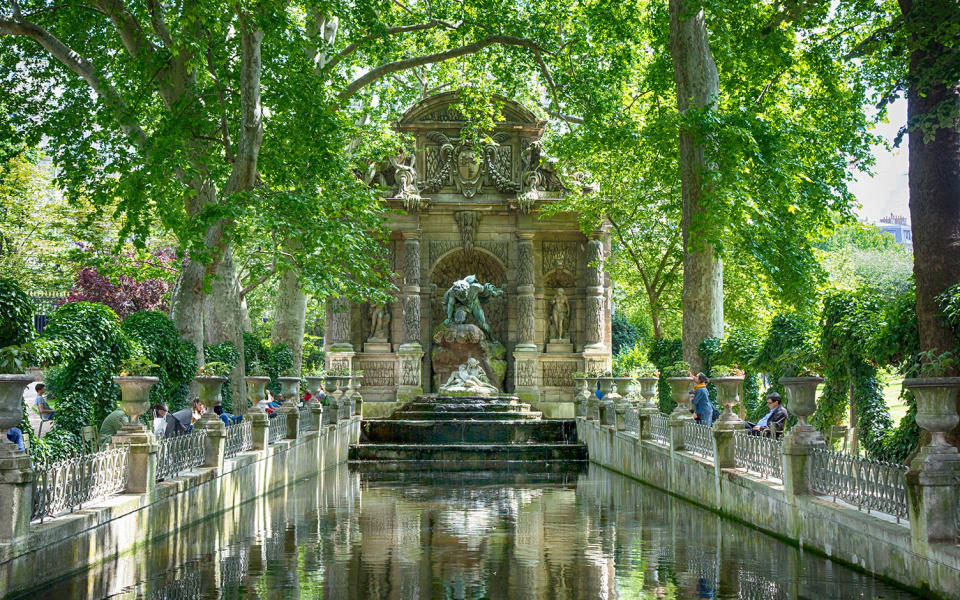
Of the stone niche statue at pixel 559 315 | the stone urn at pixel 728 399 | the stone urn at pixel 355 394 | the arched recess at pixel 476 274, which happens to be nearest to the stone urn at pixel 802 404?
the stone urn at pixel 728 399

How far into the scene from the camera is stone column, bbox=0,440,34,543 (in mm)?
7387

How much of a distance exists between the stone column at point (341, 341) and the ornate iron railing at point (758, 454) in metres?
17.3

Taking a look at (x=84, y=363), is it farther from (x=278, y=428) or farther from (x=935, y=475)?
(x=935, y=475)

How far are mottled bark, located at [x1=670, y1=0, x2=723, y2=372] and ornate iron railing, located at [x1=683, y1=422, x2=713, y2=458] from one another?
193 inches

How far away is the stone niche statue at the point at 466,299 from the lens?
2805 cm

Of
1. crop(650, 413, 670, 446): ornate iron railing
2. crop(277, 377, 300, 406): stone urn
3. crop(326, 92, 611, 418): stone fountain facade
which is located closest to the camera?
crop(650, 413, 670, 446): ornate iron railing

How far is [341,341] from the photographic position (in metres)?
29.0

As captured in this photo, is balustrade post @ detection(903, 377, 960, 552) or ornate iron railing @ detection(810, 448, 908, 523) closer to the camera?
balustrade post @ detection(903, 377, 960, 552)

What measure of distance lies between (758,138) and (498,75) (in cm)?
776

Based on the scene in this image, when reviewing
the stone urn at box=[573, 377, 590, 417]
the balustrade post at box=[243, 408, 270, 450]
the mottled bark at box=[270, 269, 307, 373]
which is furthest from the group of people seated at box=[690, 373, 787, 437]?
the mottled bark at box=[270, 269, 307, 373]

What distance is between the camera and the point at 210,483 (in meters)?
12.4

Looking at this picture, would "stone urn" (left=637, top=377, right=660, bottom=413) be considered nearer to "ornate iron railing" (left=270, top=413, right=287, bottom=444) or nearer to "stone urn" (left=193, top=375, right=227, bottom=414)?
"ornate iron railing" (left=270, top=413, right=287, bottom=444)

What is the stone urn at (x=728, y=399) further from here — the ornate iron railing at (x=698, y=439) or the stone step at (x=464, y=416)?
the stone step at (x=464, y=416)

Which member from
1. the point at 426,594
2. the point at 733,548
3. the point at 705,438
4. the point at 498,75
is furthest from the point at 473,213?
the point at 426,594
